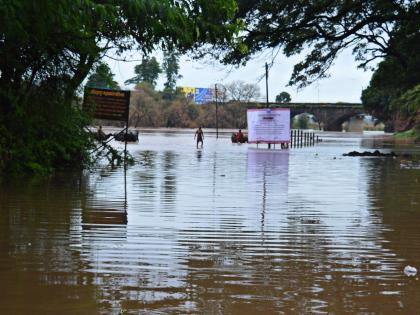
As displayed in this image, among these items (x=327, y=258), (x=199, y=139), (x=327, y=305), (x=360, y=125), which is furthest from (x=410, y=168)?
(x=360, y=125)

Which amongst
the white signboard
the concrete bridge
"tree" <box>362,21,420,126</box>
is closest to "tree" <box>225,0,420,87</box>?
"tree" <box>362,21,420,126</box>

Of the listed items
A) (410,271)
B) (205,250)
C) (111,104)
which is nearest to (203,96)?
(111,104)

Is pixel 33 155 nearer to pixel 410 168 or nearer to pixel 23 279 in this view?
pixel 23 279

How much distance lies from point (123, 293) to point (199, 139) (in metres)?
33.4

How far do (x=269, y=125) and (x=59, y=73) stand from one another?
2487 cm

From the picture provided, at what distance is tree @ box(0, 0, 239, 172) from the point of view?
9.71 m

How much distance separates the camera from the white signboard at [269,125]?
38750 mm

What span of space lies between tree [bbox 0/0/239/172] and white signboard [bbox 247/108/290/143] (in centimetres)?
2228

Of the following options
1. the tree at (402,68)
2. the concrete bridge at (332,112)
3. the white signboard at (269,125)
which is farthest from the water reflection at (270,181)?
the concrete bridge at (332,112)

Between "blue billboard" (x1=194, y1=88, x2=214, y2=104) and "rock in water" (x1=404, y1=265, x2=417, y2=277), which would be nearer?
"rock in water" (x1=404, y1=265, x2=417, y2=277)

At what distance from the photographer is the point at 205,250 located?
6.74m

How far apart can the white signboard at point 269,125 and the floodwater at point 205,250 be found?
25.7 meters

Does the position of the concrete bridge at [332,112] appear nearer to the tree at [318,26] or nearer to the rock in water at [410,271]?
the tree at [318,26]

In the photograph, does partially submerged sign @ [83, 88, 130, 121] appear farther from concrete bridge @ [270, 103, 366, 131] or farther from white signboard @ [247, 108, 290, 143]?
concrete bridge @ [270, 103, 366, 131]
